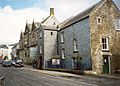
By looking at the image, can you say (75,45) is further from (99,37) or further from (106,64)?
(106,64)

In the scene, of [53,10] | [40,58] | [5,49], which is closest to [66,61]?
[40,58]

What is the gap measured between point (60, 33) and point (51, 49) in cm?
442

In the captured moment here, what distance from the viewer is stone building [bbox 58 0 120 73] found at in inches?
1298

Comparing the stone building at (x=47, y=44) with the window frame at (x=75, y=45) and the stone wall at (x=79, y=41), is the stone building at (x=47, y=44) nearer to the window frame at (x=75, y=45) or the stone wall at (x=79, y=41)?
the stone wall at (x=79, y=41)

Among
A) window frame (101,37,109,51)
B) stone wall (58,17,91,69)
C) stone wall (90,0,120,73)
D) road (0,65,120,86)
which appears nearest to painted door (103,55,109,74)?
stone wall (90,0,120,73)

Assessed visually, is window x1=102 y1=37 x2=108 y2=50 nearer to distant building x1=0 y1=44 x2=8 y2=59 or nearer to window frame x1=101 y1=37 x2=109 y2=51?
window frame x1=101 y1=37 x2=109 y2=51

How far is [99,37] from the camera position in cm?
3381

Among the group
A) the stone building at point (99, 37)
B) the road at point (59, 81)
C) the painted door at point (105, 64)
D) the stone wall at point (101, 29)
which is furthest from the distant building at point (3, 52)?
the road at point (59, 81)

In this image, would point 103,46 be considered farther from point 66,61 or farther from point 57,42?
point 57,42

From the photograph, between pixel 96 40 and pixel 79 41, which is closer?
pixel 96 40

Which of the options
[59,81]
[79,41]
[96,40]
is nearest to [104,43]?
[96,40]

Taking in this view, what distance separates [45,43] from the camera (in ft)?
157

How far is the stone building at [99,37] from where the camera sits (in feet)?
108

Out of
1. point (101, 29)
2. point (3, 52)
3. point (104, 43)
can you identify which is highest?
point (101, 29)
